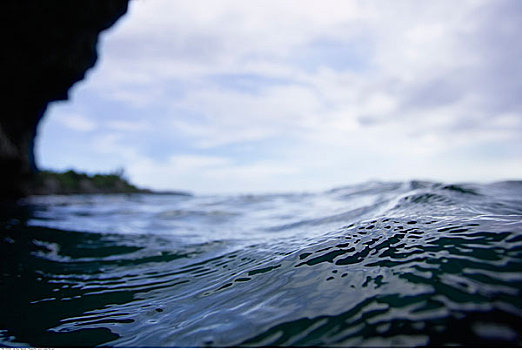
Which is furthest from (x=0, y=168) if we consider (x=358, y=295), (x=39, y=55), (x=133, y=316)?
(x=358, y=295)

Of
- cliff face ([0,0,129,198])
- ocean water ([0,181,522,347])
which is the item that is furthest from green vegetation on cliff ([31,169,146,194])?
ocean water ([0,181,522,347])

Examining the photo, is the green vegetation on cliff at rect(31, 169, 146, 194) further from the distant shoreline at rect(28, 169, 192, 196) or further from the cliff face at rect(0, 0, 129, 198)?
the cliff face at rect(0, 0, 129, 198)

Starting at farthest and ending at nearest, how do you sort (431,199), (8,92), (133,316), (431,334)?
1. (8,92)
2. (431,199)
3. (133,316)
4. (431,334)

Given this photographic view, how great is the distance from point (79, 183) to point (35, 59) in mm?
18051

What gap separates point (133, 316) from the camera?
2090mm

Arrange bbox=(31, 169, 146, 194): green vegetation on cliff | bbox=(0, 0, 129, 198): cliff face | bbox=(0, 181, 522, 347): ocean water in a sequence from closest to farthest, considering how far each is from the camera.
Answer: bbox=(0, 181, 522, 347): ocean water
bbox=(0, 0, 129, 198): cliff face
bbox=(31, 169, 146, 194): green vegetation on cliff

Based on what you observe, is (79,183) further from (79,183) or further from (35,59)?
(35,59)

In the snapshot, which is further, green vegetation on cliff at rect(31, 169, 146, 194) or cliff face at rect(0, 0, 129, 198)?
green vegetation on cliff at rect(31, 169, 146, 194)

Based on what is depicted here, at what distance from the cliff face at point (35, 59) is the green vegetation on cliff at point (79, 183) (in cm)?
659

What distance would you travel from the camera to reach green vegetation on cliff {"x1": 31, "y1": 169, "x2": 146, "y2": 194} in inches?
752

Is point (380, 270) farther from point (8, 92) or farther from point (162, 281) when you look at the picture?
point (8, 92)

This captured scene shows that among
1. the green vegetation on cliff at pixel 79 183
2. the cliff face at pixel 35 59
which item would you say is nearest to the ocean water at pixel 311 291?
the cliff face at pixel 35 59

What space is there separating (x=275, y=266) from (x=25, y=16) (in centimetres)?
891

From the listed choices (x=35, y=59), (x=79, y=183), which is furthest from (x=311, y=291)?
(x=79, y=183)
